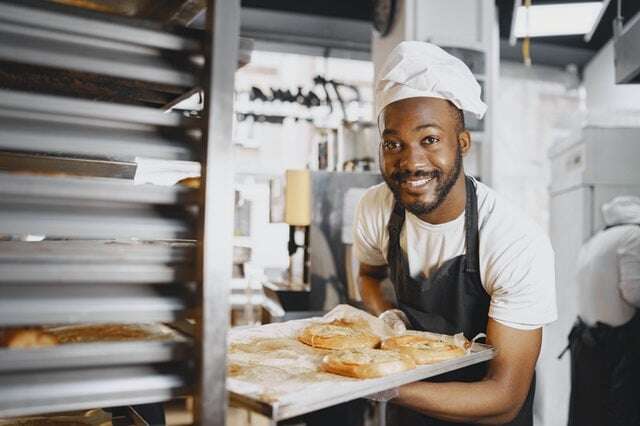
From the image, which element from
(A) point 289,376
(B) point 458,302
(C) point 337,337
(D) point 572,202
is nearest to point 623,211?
(D) point 572,202

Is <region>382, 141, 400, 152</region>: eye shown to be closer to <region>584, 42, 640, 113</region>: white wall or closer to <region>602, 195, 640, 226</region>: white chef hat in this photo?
<region>602, 195, 640, 226</region>: white chef hat

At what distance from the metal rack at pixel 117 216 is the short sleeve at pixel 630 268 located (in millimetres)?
2863

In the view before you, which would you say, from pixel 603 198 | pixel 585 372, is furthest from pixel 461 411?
pixel 603 198

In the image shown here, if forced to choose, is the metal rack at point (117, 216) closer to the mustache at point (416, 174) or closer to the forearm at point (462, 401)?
the forearm at point (462, 401)

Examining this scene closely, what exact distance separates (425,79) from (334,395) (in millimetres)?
1138

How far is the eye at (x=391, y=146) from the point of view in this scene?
1908mm

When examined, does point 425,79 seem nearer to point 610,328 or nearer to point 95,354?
point 95,354

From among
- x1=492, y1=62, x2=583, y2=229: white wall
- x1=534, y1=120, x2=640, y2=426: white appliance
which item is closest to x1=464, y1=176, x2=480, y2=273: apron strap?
x1=534, y1=120, x2=640, y2=426: white appliance

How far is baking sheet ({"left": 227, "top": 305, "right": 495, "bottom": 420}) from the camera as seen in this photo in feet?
3.40

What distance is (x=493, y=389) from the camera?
159 cm

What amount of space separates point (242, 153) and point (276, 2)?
2.74m

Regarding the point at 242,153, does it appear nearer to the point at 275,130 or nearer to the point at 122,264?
the point at 275,130

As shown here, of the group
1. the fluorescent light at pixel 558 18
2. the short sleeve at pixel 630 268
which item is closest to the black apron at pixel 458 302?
the short sleeve at pixel 630 268

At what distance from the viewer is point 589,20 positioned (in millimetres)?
4598
